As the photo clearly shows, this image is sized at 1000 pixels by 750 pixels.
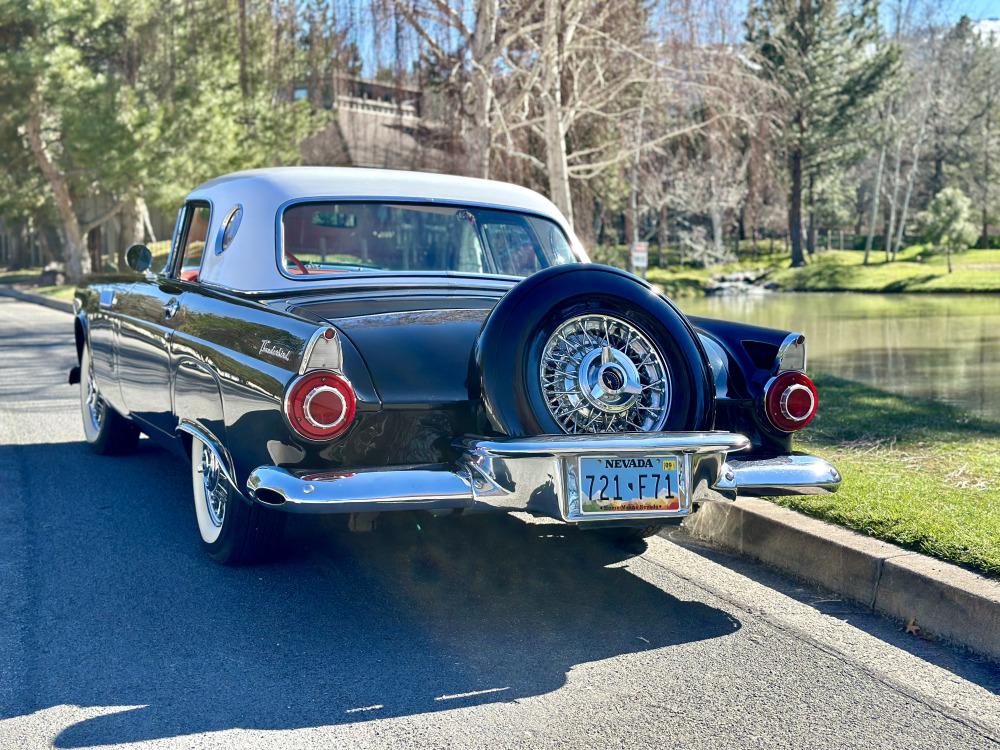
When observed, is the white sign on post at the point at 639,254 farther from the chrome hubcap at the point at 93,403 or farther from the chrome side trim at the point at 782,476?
the chrome side trim at the point at 782,476

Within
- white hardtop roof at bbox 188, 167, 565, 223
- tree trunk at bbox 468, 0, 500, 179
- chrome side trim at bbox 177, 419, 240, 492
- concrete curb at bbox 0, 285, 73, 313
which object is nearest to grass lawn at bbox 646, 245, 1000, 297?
concrete curb at bbox 0, 285, 73, 313

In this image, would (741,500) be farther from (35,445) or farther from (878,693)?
(35,445)

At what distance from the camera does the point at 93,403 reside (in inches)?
306

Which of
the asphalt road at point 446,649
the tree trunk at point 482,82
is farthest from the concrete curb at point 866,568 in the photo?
the tree trunk at point 482,82

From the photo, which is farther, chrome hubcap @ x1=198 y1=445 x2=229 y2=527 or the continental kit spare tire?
chrome hubcap @ x1=198 y1=445 x2=229 y2=527

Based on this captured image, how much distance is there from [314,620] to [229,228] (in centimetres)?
219

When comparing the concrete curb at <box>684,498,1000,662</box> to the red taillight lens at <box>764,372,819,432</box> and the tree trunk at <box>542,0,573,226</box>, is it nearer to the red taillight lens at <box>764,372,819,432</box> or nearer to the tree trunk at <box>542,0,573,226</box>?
the red taillight lens at <box>764,372,819,432</box>

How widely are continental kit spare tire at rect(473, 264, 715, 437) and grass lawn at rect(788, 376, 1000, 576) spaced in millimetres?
1211

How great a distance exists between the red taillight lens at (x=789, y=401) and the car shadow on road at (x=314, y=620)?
873mm

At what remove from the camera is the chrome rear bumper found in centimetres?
404

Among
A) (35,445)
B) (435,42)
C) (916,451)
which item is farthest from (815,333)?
(35,445)

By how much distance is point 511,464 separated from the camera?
4082mm

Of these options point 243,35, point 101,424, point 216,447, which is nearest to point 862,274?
point 243,35

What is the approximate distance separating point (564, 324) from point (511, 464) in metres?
0.59
